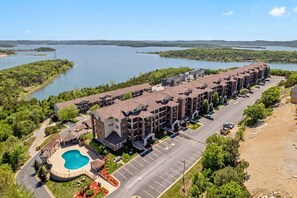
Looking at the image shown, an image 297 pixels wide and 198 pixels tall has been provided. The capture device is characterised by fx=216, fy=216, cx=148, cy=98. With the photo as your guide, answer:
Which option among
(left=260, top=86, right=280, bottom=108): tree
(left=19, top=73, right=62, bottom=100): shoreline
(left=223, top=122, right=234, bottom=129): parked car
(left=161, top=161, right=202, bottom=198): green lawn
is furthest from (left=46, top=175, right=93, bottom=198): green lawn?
(left=19, top=73, right=62, bottom=100): shoreline

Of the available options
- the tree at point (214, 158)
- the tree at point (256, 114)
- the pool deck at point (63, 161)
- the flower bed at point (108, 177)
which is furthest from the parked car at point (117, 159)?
the tree at point (256, 114)

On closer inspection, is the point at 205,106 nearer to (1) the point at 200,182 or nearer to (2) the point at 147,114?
(2) the point at 147,114

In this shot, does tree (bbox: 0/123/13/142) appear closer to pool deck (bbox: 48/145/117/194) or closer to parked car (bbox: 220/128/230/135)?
pool deck (bbox: 48/145/117/194)

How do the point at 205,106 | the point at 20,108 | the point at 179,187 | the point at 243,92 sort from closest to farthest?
the point at 179,187, the point at 205,106, the point at 20,108, the point at 243,92

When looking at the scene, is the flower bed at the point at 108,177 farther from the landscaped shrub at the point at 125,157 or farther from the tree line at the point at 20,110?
the tree line at the point at 20,110

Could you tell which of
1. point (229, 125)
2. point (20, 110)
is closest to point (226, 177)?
point (229, 125)

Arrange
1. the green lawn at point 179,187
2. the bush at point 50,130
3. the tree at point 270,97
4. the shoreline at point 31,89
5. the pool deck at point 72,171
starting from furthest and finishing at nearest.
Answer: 1. the shoreline at point 31,89
2. the tree at point 270,97
3. the bush at point 50,130
4. the pool deck at point 72,171
5. the green lawn at point 179,187
